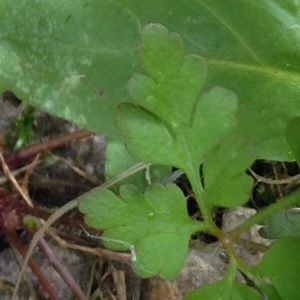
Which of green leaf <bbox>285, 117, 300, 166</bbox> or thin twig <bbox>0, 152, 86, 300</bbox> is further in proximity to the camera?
thin twig <bbox>0, 152, 86, 300</bbox>

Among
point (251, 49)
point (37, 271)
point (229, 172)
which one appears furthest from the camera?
point (37, 271)

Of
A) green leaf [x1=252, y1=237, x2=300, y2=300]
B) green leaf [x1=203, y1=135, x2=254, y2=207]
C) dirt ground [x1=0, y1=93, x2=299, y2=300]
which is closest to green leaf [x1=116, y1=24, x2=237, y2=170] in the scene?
green leaf [x1=203, y1=135, x2=254, y2=207]

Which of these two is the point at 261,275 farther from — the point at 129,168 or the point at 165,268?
the point at 129,168

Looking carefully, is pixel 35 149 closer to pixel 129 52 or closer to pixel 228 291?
pixel 129 52

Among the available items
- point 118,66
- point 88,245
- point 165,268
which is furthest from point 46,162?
point 165,268

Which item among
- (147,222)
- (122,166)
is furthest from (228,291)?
(122,166)

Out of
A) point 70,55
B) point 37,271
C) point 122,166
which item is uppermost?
point 70,55

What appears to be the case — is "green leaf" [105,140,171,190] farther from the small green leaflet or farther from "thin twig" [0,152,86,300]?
the small green leaflet
